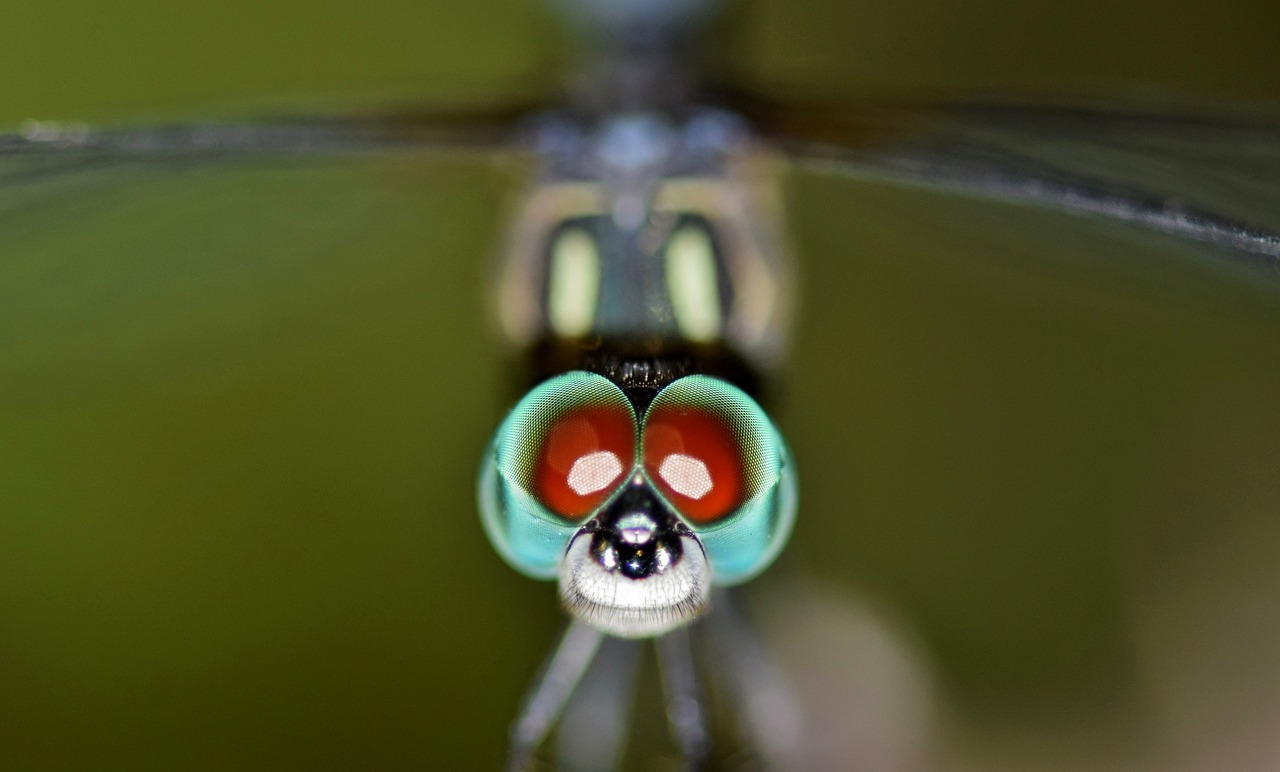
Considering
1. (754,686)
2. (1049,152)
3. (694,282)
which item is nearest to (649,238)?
(694,282)

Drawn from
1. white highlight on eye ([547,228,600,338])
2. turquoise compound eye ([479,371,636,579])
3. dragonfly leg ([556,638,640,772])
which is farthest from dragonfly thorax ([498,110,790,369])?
dragonfly leg ([556,638,640,772])

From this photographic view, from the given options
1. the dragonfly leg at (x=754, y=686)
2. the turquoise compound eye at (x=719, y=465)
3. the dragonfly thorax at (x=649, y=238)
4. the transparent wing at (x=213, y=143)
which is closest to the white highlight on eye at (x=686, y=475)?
the turquoise compound eye at (x=719, y=465)

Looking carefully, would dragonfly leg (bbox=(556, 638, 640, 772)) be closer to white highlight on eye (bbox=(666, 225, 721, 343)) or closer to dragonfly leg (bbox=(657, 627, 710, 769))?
dragonfly leg (bbox=(657, 627, 710, 769))

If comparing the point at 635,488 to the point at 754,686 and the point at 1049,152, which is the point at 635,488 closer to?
the point at 754,686

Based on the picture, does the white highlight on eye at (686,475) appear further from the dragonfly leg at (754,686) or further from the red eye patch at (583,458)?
the dragonfly leg at (754,686)

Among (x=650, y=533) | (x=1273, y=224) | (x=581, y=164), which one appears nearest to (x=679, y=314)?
(x=581, y=164)

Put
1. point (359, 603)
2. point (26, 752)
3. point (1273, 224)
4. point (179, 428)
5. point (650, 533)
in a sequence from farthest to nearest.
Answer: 1. point (179, 428)
2. point (359, 603)
3. point (26, 752)
4. point (1273, 224)
5. point (650, 533)

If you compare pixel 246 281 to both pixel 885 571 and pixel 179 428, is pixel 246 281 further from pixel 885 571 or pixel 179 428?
pixel 885 571
